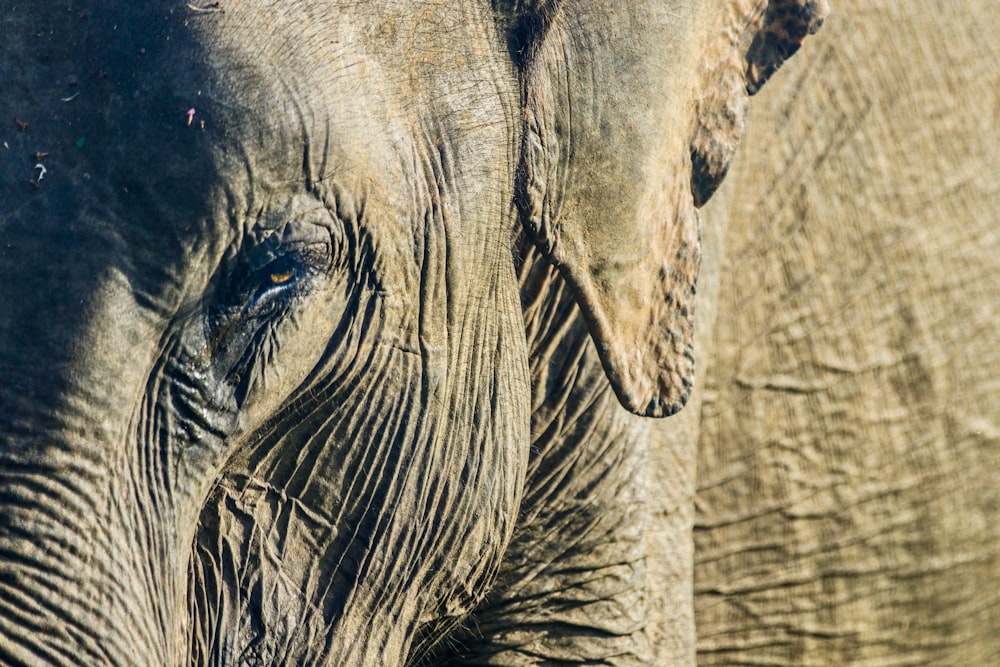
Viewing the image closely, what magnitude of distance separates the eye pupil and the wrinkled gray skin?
0.02m

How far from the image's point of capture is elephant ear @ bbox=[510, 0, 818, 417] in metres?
2.87

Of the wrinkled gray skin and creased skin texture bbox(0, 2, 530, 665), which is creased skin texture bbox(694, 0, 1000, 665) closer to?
the wrinkled gray skin

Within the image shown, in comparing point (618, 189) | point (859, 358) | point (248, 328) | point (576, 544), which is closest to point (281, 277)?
point (248, 328)

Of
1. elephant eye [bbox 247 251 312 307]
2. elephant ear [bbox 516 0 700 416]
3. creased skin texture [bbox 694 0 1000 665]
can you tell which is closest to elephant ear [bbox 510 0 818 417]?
elephant ear [bbox 516 0 700 416]

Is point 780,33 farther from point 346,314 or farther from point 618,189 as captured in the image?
point 346,314

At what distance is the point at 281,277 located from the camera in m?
2.45

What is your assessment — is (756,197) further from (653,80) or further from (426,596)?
(426,596)

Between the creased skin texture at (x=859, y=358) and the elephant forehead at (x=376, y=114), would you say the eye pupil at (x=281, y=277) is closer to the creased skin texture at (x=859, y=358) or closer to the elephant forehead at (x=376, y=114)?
the elephant forehead at (x=376, y=114)

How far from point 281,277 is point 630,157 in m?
0.92

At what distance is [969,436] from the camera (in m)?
4.43

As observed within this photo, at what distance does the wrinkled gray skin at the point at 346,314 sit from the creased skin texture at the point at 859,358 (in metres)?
0.64

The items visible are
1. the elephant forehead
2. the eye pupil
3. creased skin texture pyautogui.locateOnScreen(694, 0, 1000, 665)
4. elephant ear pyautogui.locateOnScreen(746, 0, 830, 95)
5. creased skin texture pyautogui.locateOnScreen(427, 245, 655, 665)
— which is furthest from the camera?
creased skin texture pyautogui.locateOnScreen(694, 0, 1000, 665)

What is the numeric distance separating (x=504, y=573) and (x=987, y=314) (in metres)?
2.00

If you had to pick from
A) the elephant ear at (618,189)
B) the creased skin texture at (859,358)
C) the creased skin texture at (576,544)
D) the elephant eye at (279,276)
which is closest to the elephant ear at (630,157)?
the elephant ear at (618,189)
